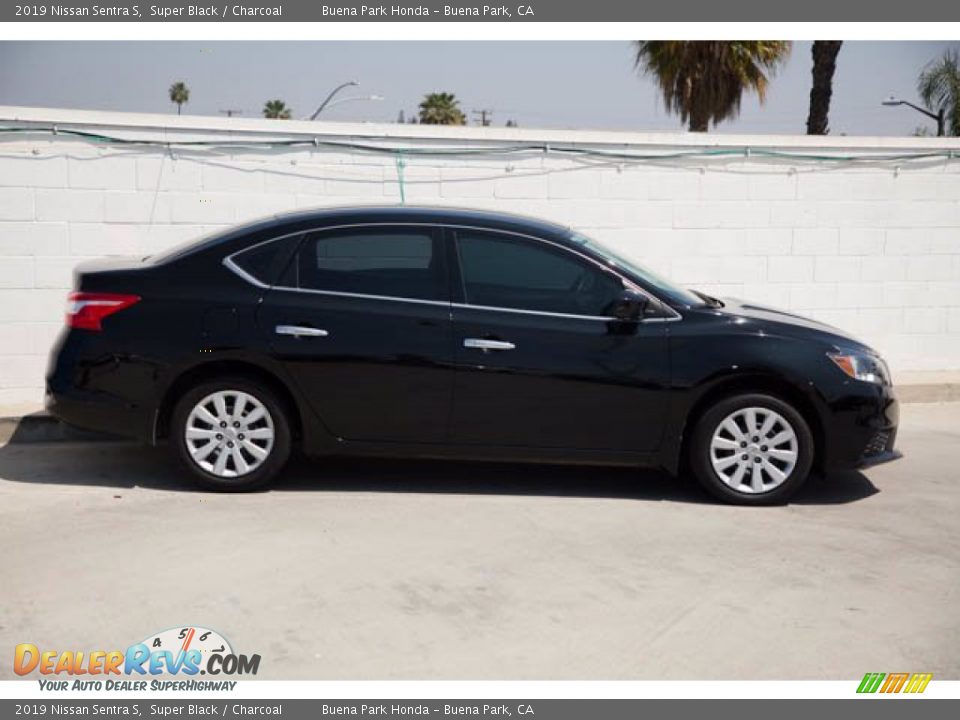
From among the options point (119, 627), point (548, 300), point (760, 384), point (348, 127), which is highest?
point (348, 127)

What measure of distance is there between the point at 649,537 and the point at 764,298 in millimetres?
4809

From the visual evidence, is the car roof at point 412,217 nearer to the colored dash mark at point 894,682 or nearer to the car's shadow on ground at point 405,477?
the car's shadow on ground at point 405,477

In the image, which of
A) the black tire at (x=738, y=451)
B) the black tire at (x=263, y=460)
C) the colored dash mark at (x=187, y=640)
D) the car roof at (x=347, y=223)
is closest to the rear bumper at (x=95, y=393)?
the black tire at (x=263, y=460)

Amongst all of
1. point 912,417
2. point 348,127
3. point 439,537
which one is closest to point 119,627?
point 439,537

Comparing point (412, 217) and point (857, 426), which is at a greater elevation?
point (412, 217)

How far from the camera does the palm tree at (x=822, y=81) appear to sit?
19047 mm

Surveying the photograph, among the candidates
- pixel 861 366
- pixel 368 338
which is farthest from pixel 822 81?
pixel 368 338

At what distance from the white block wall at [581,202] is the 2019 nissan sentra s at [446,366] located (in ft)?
7.63

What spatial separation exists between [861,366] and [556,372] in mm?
1746

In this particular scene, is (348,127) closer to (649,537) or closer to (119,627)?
(649,537)

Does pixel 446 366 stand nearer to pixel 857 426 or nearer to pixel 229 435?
pixel 229 435

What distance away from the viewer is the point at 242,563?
546 centimetres

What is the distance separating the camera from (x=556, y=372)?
657 centimetres

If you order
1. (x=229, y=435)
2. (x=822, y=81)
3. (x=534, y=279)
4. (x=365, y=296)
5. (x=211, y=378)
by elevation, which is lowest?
(x=229, y=435)
